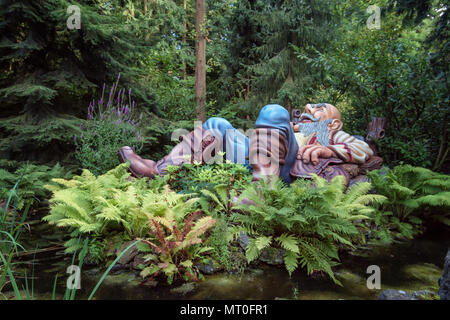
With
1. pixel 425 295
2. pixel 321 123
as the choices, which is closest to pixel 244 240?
pixel 425 295

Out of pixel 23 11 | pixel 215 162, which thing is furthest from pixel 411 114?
pixel 23 11

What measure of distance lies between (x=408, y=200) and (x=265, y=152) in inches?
92.8

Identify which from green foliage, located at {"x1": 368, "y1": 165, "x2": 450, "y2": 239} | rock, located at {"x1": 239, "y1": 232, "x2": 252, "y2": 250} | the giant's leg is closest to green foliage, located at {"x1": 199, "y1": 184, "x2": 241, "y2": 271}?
rock, located at {"x1": 239, "y1": 232, "x2": 252, "y2": 250}

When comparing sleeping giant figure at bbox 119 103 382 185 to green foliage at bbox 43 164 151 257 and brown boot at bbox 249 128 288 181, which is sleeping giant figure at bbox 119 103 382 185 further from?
green foliage at bbox 43 164 151 257

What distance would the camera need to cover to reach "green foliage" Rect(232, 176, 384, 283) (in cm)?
323

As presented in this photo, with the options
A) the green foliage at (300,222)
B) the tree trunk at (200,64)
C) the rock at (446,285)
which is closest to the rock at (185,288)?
the green foliage at (300,222)

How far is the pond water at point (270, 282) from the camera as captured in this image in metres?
2.76

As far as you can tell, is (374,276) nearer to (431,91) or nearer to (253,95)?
(431,91)

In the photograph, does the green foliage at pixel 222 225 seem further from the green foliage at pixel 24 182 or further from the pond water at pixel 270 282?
the green foliage at pixel 24 182

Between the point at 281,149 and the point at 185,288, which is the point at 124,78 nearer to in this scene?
the point at 281,149

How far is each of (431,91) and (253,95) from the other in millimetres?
6447

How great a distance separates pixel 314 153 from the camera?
5.06 m

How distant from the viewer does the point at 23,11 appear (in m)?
5.90

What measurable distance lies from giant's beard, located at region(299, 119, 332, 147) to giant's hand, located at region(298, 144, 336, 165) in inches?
12.8
